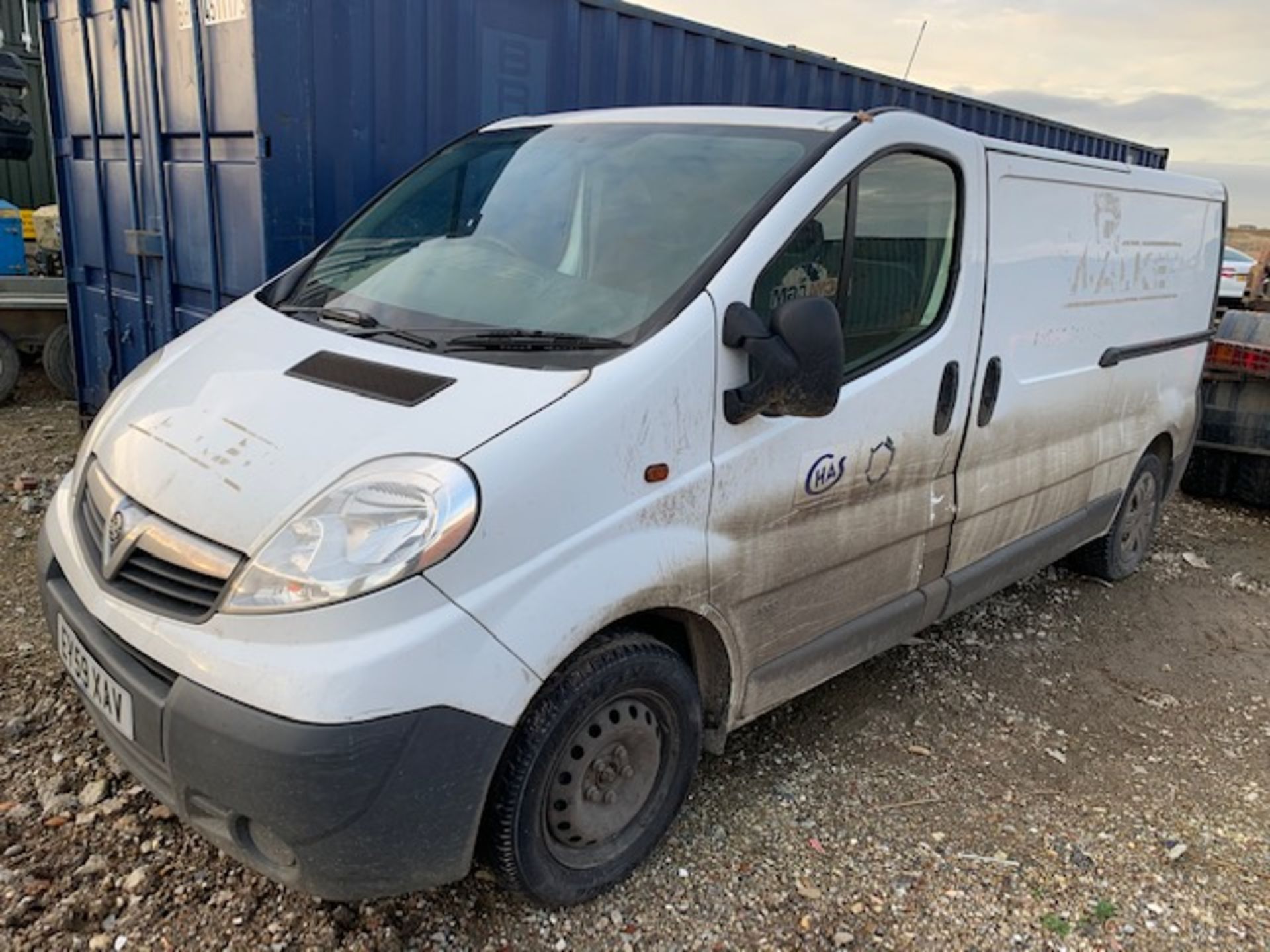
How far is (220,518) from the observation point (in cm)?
211

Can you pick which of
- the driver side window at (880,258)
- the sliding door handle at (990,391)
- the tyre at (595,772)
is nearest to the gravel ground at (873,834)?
the tyre at (595,772)

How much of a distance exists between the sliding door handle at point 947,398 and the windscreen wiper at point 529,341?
47.6 inches

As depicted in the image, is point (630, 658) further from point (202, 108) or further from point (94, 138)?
point (94, 138)

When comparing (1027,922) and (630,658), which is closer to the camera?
(630,658)

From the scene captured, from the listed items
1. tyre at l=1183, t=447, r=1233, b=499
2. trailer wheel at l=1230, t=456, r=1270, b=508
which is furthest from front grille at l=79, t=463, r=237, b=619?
trailer wheel at l=1230, t=456, r=1270, b=508

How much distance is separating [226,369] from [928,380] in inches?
78.7

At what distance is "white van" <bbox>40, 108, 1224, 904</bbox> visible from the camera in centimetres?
200

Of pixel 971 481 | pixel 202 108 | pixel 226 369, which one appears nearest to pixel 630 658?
pixel 226 369

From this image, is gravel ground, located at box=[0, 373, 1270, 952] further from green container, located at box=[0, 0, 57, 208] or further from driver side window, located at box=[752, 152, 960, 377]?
green container, located at box=[0, 0, 57, 208]

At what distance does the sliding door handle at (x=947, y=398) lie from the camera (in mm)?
3119

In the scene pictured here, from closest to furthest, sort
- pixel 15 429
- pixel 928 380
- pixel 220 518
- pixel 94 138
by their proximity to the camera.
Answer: pixel 220 518
pixel 928 380
pixel 94 138
pixel 15 429

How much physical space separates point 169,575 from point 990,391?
8.31ft

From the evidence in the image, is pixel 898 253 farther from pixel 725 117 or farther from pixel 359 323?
pixel 359 323

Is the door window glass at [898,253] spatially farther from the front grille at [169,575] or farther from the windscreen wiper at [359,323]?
the front grille at [169,575]
